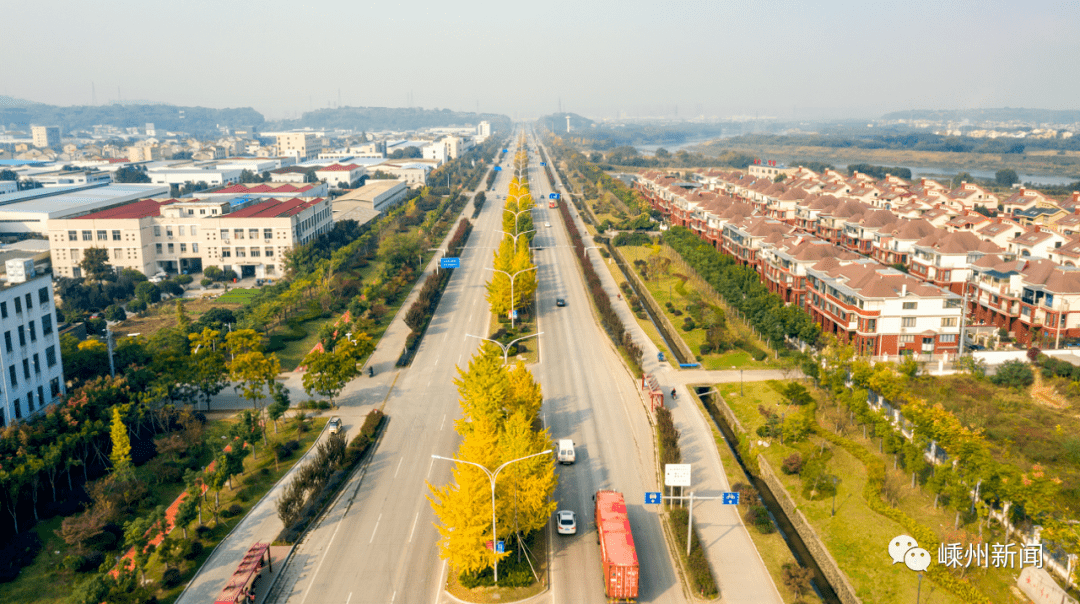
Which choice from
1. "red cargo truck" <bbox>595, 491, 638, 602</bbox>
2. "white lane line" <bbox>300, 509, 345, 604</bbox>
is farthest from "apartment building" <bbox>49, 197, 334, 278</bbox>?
"red cargo truck" <bbox>595, 491, 638, 602</bbox>

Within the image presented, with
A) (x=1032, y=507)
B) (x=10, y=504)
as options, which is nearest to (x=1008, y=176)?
(x=1032, y=507)

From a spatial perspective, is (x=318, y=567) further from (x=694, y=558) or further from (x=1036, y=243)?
(x=1036, y=243)

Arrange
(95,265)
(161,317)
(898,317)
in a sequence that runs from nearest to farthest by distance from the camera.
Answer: (898,317), (161,317), (95,265)

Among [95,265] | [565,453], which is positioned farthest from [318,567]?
[95,265]

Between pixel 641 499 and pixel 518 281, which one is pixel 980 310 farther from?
pixel 641 499

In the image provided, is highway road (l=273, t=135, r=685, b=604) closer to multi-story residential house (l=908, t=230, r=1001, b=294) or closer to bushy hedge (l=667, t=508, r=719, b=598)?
bushy hedge (l=667, t=508, r=719, b=598)
